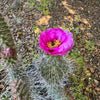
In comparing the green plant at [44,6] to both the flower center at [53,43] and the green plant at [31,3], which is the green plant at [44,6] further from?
the flower center at [53,43]

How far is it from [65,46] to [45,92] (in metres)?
0.79

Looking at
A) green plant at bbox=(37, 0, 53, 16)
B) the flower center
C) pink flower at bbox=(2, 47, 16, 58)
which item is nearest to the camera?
pink flower at bbox=(2, 47, 16, 58)

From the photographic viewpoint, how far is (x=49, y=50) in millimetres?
672

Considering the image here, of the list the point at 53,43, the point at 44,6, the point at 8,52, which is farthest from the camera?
the point at 44,6

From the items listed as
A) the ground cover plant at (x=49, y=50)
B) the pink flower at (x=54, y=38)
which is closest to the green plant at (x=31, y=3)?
the ground cover plant at (x=49, y=50)

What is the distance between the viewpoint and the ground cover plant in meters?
0.79

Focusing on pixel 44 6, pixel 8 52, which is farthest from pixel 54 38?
pixel 44 6

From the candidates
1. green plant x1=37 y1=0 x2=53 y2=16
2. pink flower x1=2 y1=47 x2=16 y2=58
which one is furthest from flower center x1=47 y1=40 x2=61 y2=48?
green plant x1=37 y1=0 x2=53 y2=16

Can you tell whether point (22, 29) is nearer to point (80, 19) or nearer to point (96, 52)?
point (80, 19)

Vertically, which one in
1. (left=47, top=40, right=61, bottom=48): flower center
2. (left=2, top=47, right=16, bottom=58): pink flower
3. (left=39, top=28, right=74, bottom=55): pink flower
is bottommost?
(left=47, top=40, right=61, bottom=48): flower center

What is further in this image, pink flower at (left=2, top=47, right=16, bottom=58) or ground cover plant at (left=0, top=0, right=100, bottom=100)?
ground cover plant at (left=0, top=0, right=100, bottom=100)

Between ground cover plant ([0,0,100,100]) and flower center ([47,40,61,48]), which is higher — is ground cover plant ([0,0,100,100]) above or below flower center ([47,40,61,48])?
below

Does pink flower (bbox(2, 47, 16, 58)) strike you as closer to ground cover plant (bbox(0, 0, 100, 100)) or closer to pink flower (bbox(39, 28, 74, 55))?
ground cover plant (bbox(0, 0, 100, 100))

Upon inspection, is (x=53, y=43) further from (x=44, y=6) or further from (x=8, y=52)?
(x=44, y=6)
